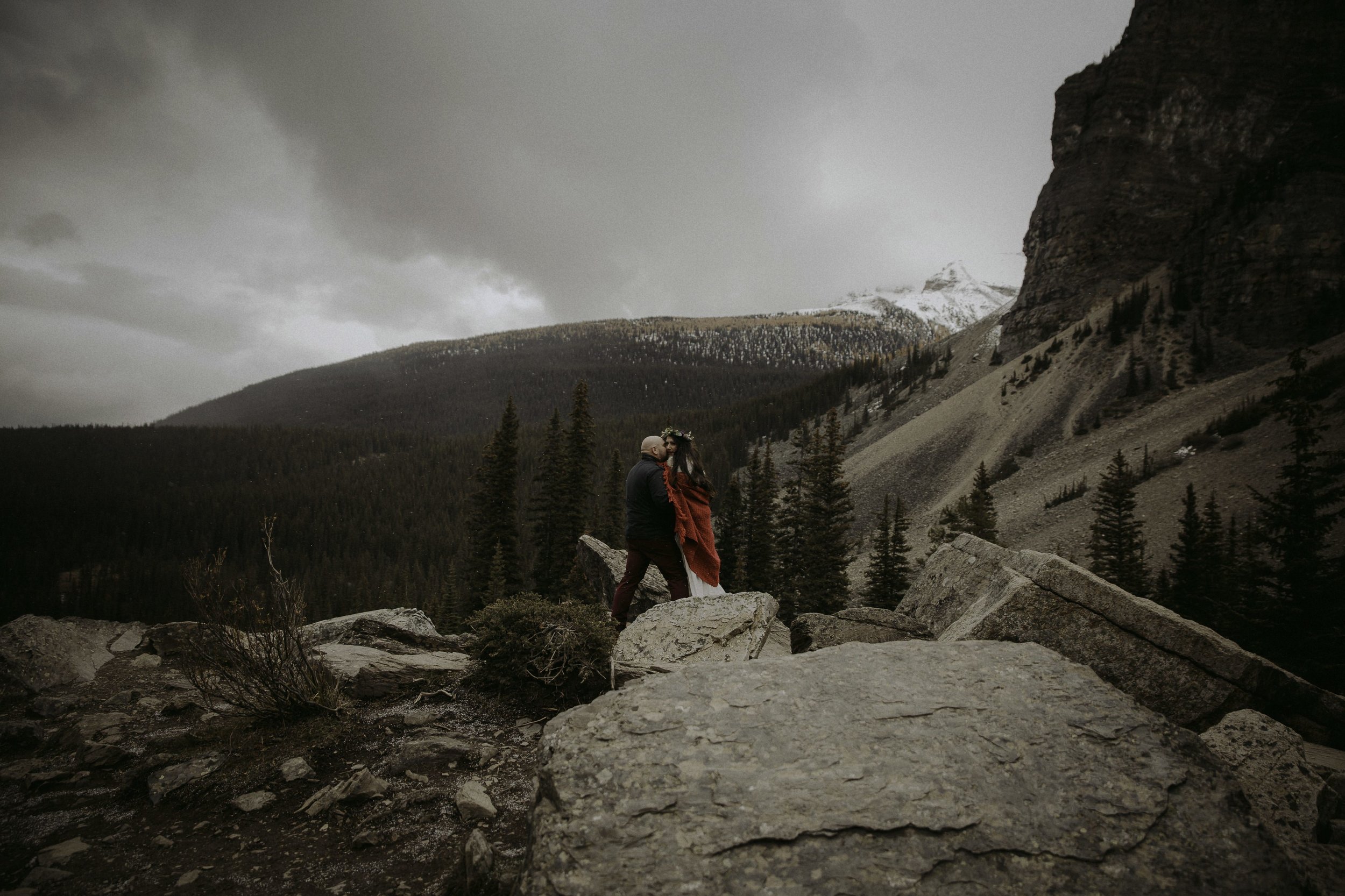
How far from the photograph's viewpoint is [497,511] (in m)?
30.4

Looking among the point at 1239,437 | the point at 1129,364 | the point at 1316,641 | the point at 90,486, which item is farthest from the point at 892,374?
the point at 90,486

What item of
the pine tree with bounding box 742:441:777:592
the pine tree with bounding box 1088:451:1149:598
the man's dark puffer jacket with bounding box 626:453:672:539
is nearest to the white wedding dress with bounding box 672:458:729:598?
the man's dark puffer jacket with bounding box 626:453:672:539

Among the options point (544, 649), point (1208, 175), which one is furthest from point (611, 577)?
point (1208, 175)

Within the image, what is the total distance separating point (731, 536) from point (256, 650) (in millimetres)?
30358

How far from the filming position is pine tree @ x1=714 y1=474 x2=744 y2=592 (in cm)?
3214

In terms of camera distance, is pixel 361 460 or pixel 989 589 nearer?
pixel 989 589

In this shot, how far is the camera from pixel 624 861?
114 inches

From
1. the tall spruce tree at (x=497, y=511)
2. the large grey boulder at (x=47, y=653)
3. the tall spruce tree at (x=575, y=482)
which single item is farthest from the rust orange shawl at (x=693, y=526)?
the tall spruce tree at (x=497, y=511)

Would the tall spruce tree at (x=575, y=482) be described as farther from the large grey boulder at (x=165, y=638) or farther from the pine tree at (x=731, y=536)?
the large grey boulder at (x=165, y=638)

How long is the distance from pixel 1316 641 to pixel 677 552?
66.4ft

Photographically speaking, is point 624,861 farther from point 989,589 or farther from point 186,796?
point 989,589

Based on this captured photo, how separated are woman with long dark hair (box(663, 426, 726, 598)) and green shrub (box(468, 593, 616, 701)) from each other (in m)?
1.57

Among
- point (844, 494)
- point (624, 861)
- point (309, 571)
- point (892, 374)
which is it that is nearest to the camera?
point (624, 861)

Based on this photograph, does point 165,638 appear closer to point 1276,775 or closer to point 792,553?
point 1276,775
